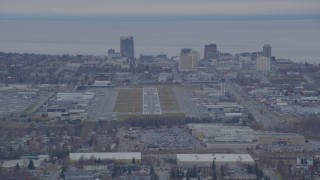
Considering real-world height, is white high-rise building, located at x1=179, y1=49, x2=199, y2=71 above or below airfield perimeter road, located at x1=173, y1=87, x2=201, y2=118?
above

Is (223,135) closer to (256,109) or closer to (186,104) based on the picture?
(256,109)

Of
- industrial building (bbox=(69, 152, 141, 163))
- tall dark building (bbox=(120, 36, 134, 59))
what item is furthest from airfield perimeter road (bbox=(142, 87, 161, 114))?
tall dark building (bbox=(120, 36, 134, 59))

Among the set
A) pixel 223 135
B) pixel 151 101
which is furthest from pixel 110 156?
pixel 151 101

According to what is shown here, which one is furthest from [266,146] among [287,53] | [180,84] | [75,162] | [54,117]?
[287,53]

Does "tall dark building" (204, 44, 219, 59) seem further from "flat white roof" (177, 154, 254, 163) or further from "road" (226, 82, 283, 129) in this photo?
"flat white roof" (177, 154, 254, 163)

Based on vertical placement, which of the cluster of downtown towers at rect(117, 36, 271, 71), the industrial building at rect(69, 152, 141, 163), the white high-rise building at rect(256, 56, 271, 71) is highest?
the cluster of downtown towers at rect(117, 36, 271, 71)

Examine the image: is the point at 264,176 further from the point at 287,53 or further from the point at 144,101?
the point at 287,53
